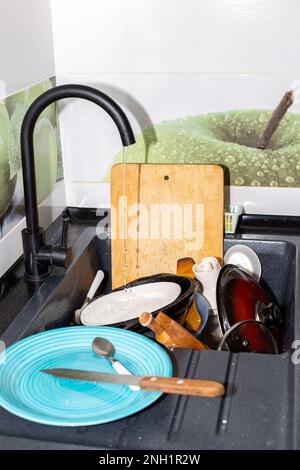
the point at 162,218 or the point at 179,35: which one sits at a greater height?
the point at 179,35

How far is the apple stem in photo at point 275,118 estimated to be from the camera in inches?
55.9

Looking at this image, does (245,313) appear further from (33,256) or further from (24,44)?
(24,44)

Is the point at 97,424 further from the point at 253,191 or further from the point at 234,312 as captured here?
the point at 253,191

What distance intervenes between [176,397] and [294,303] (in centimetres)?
36

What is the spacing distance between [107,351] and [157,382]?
0.52 feet

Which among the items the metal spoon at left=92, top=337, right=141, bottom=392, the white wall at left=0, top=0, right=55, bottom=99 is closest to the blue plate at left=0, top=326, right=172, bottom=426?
the metal spoon at left=92, top=337, right=141, bottom=392

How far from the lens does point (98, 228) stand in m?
1.49

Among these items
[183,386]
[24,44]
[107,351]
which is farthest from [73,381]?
[24,44]

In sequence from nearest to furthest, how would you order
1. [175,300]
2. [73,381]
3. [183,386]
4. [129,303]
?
[183,386] < [73,381] < [175,300] < [129,303]

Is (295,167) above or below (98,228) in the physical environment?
above

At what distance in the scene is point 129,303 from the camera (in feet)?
4.02
